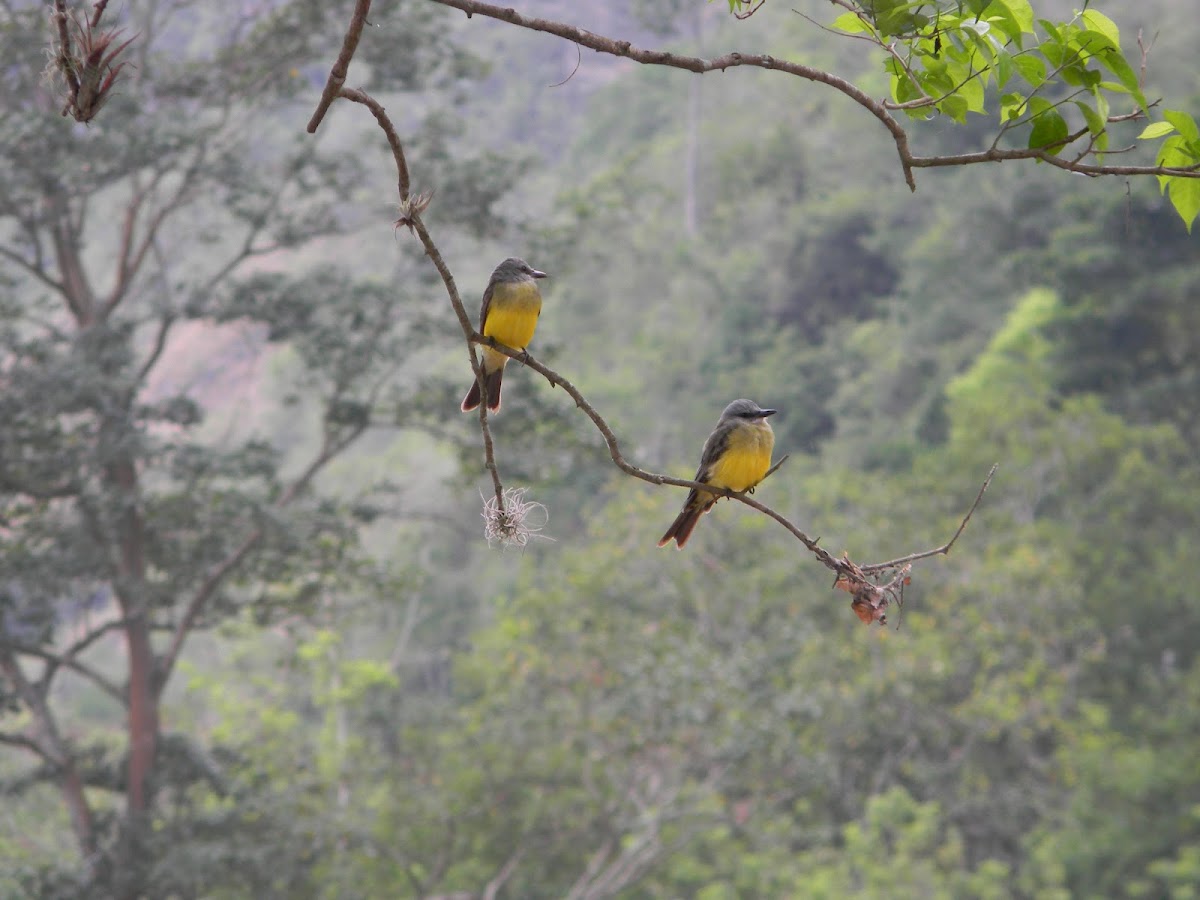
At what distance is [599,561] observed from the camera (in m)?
15.1

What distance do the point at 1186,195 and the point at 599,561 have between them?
13.3 meters

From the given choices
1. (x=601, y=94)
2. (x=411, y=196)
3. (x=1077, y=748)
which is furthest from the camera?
(x=601, y=94)

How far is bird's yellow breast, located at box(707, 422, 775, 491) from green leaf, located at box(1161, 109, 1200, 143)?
6.06 ft

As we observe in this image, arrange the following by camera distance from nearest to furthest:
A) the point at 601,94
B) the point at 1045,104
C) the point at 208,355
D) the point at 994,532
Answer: the point at 1045,104
the point at 994,532
the point at 208,355
the point at 601,94

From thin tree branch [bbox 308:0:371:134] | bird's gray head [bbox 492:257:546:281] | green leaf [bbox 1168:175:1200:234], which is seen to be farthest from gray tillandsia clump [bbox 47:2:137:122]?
bird's gray head [bbox 492:257:546:281]

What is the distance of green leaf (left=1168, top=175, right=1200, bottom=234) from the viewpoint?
75.9 inches

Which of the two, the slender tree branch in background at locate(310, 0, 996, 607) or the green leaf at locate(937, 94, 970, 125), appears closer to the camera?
the slender tree branch in background at locate(310, 0, 996, 607)

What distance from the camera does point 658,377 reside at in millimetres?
28375

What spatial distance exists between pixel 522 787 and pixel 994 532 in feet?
23.9

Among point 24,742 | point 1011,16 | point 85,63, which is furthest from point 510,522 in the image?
point 24,742

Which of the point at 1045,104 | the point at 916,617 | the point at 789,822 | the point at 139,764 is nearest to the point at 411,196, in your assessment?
the point at 1045,104

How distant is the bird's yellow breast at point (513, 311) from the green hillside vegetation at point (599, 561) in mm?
955

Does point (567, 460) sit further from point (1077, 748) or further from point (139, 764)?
point (1077, 748)

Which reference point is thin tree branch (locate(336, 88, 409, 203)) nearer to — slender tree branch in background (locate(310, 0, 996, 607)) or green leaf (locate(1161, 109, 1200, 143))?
slender tree branch in background (locate(310, 0, 996, 607))
